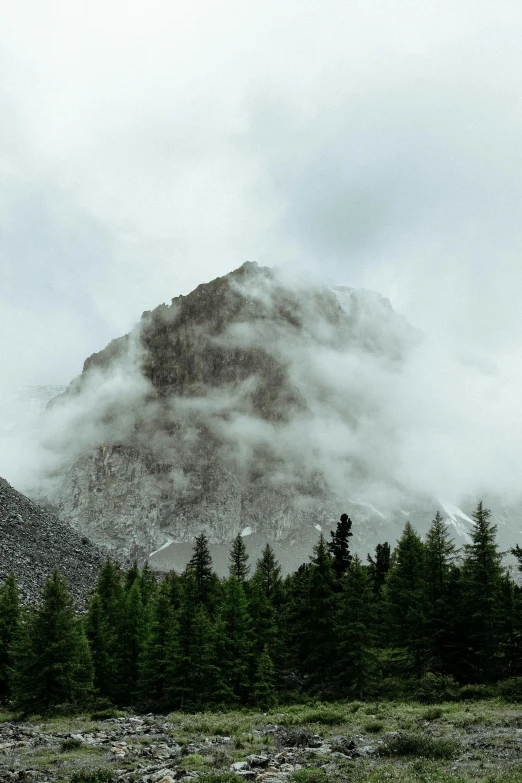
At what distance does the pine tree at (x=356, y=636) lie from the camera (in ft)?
157

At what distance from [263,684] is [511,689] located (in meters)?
19.4

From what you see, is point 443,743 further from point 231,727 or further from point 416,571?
point 416,571

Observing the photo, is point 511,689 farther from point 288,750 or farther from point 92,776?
point 92,776

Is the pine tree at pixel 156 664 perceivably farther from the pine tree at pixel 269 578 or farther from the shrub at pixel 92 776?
the shrub at pixel 92 776

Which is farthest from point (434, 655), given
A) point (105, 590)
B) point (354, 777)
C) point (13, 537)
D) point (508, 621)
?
point (13, 537)

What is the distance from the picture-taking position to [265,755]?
782 inches

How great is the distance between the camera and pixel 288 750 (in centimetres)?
2128

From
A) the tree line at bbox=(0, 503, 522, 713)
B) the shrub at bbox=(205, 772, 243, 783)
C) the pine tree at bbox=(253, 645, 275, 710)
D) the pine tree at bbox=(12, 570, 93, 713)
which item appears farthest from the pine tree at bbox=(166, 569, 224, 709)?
the shrub at bbox=(205, 772, 243, 783)

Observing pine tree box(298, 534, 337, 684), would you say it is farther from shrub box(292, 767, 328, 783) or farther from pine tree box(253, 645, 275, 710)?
shrub box(292, 767, 328, 783)

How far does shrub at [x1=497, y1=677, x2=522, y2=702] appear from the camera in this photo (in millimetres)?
36375

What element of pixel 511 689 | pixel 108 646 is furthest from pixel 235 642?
pixel 511 689

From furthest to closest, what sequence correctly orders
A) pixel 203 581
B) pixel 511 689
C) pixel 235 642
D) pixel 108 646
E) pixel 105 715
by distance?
1. pixel 203 581
2. pixel 108 646
3. pixel 235 642
4. pixel 105 715
5. pixel 511 689

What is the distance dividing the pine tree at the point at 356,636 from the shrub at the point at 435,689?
5.19 meters

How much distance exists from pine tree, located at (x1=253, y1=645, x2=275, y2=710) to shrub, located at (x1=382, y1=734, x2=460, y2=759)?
2844 centimetres
